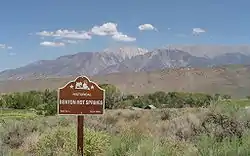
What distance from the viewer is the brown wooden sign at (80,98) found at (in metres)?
12.7

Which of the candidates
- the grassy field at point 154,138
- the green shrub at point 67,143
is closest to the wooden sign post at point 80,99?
the green shrub at point 67,143

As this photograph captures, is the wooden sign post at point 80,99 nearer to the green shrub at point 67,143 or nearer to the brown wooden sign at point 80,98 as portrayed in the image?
the brown wooden sign at point 80,98

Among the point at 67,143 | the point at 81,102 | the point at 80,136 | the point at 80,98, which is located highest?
the point at 80,98

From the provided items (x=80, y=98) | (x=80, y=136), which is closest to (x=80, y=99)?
(x=80, y=98)

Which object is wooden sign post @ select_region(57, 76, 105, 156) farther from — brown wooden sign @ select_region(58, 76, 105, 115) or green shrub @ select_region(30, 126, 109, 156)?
green shrub @ select_region(30, 126, 109, 156)

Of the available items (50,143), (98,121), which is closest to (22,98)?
(98,121)

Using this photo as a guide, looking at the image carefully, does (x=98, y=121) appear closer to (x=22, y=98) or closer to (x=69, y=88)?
(x=69, y=88)

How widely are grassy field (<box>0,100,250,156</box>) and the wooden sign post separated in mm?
848

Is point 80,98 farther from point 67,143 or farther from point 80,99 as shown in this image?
point 67,143

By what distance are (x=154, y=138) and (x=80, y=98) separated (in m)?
2.44

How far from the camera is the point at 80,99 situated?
504 inches

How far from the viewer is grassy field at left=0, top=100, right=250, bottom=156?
29.8 feet

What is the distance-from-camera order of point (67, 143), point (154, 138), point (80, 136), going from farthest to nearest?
point (67, 143) → point (80, 136) → point (154, 138)

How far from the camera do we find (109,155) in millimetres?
10867
